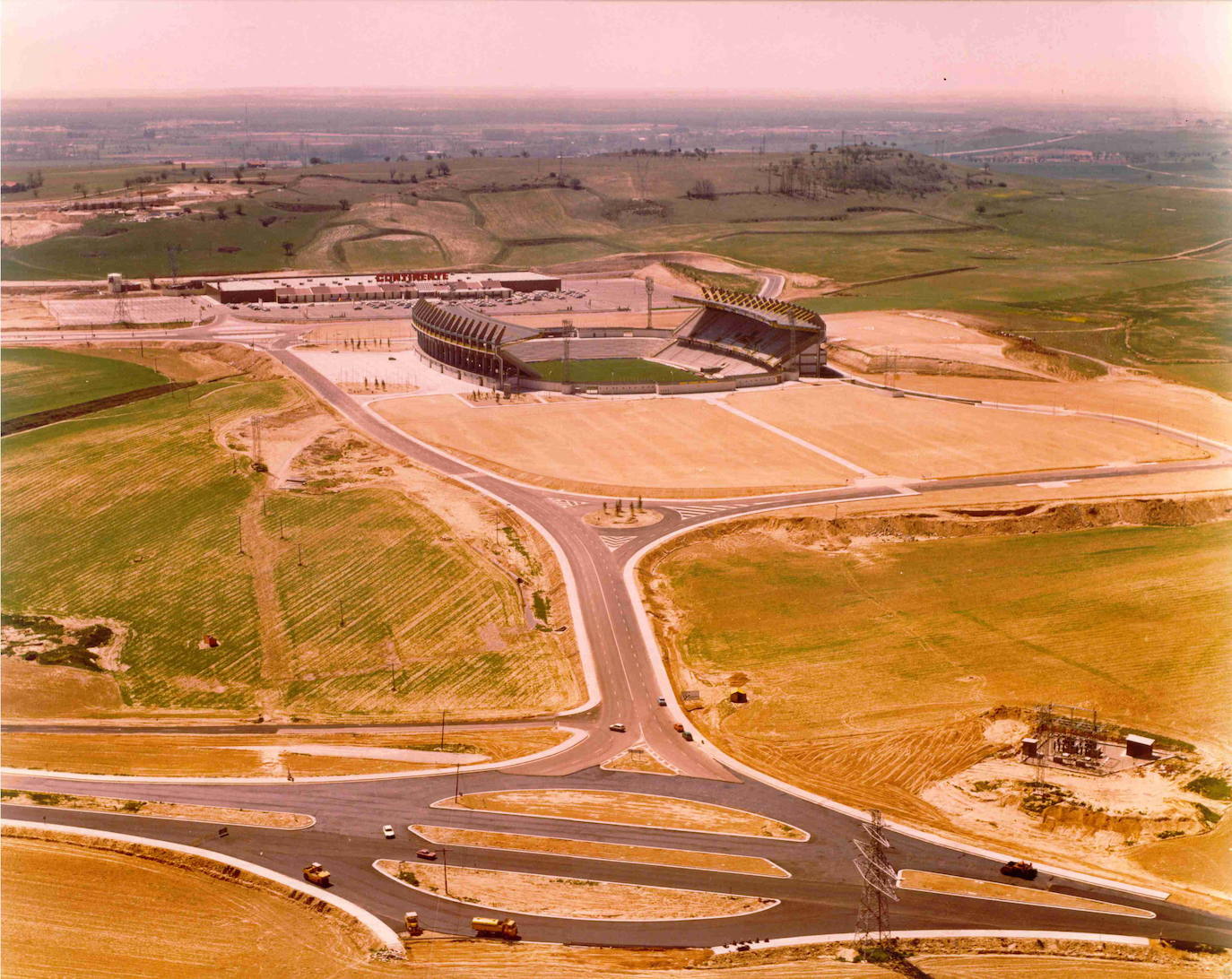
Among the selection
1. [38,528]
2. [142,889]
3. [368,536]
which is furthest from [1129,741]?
[38,528]

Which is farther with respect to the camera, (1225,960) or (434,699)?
(434,699)

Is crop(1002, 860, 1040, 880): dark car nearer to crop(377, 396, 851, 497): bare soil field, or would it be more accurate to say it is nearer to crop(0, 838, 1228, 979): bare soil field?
crop(0, 838, 1228, 979): bare soil field

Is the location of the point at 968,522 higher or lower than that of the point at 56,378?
lower

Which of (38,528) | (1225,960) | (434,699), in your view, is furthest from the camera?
(38,528)

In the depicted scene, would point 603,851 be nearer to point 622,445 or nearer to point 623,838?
point 623,838

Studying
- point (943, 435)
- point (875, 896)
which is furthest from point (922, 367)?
point (875, 896)

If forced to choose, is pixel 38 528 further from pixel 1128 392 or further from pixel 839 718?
pixel 1128 392

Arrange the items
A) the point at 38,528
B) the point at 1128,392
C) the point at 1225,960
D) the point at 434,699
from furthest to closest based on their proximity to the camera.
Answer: the point at 1128,392 < the point at 38,528 < the point at 434,699 < the point at 1225,960

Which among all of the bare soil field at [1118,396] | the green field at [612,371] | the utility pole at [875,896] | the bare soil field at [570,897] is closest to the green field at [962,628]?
the bare soil field at [570,897]
